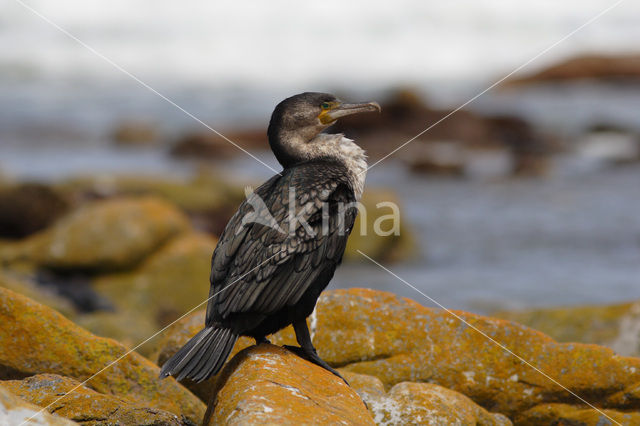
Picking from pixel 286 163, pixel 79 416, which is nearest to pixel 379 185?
pixel 286 163

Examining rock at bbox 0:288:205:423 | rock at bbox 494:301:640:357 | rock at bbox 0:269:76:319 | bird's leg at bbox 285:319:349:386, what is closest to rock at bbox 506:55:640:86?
rock at bbox 0:269:76:319

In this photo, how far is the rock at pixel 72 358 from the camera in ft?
16.2

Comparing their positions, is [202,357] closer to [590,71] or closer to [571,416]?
[571,416]

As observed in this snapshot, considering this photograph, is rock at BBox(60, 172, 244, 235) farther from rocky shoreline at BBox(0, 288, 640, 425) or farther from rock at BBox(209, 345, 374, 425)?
rock at BBox(209, 345, 374, 425)

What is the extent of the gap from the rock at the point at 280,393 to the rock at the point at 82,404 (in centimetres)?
39

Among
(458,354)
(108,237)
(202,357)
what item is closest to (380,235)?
(108,237)

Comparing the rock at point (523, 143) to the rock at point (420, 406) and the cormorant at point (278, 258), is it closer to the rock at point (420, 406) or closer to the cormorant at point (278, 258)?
the rock at point (420, 406)

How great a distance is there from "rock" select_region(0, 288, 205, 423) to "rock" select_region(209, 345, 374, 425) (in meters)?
0.74

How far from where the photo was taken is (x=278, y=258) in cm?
459

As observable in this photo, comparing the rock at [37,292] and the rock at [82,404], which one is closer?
the rock at [82,404]

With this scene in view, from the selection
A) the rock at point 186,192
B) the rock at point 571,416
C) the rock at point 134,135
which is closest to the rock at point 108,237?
the rock at point 186,192

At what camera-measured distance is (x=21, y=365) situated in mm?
4914

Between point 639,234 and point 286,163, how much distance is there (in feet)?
34.5

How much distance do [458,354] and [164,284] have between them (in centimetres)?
561
